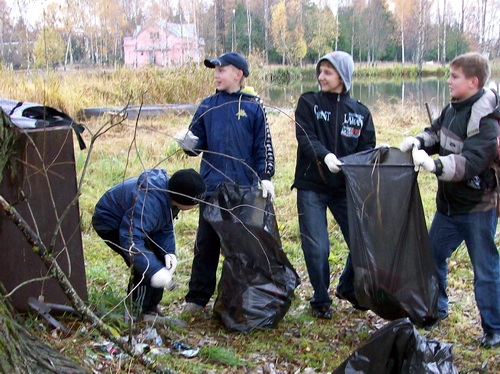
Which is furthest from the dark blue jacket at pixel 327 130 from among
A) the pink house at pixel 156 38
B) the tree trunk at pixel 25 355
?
the pink house at pixel 156 38

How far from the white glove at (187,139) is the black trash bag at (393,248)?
1.02m

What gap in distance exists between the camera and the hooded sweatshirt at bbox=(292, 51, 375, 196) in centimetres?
345

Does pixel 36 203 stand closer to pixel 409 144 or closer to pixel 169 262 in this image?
pixel 169 262

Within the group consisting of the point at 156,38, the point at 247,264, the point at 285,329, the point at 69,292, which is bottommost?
the point at 285,329

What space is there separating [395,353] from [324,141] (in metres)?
1.45

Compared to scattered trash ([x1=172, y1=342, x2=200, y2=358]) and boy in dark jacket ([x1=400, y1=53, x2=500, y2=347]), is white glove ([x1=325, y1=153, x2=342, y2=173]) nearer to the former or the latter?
boy in dark jacket ([x1=400, y1=53, x2=500, y2=347])

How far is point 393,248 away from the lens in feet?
10.2

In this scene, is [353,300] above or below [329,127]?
below

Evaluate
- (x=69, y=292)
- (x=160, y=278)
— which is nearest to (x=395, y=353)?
(x=160, y=278)

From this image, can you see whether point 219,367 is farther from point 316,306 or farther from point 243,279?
point 316,306

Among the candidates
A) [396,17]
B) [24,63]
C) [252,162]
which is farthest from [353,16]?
[252,162]

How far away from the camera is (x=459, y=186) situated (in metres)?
3.13

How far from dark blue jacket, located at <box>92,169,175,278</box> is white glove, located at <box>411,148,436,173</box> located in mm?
1355

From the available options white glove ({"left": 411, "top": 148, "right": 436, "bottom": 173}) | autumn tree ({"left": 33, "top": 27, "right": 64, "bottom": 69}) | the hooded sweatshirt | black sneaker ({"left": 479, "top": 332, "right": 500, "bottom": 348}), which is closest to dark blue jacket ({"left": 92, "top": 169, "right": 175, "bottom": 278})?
the hooded sweatshirt
